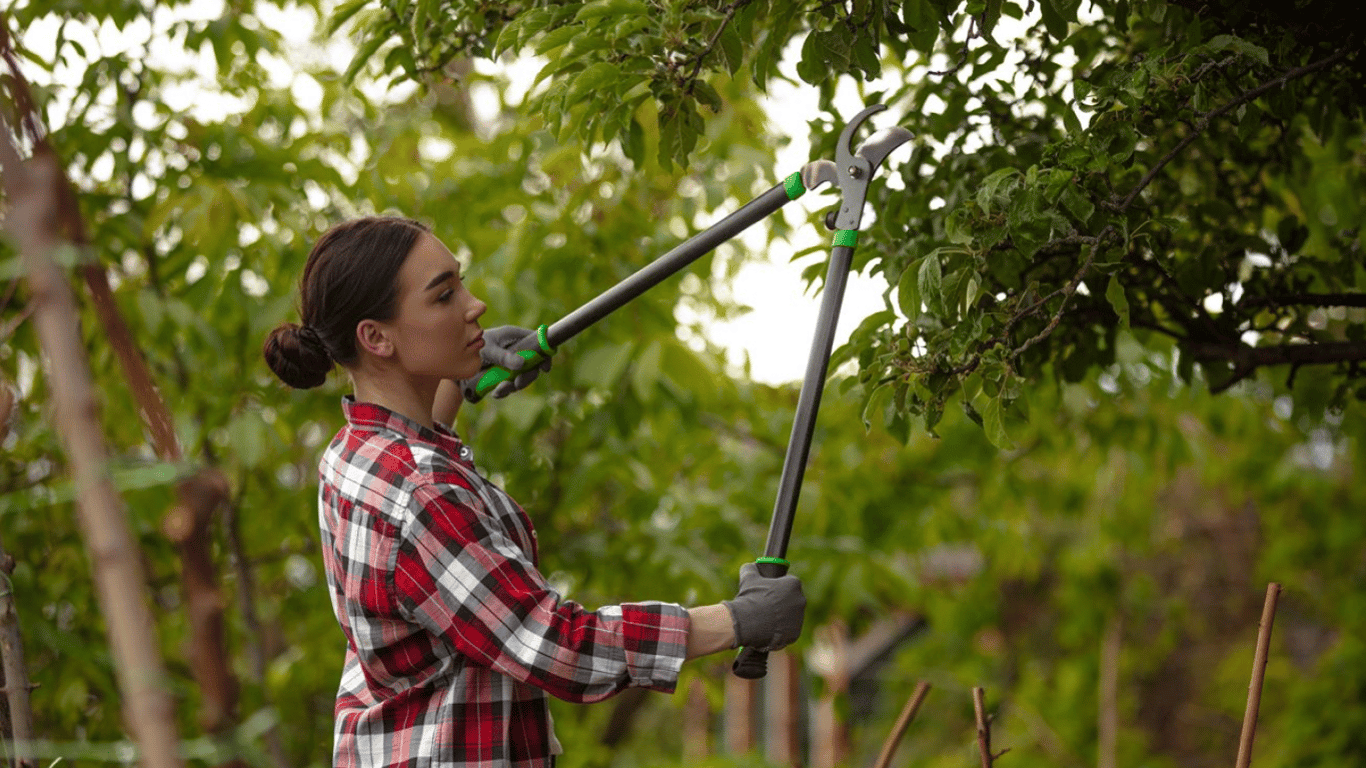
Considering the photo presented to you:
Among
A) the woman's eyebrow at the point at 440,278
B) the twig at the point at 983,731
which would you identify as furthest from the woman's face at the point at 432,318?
the twig at the point at 983,731

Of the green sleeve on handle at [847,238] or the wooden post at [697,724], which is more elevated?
the green sleeve on handle at [847,238]

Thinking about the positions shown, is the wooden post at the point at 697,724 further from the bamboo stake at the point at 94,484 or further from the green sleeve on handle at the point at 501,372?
the bamboo stake at the point at 94,484

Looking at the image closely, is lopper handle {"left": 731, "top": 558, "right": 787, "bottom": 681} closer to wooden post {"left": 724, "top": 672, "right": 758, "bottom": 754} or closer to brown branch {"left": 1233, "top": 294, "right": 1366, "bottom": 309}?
brown branch {"left": 1233, "top": 294, "right": 1366, "bottom": 309}

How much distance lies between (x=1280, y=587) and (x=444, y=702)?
1128 millimetres

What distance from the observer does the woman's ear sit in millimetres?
1690

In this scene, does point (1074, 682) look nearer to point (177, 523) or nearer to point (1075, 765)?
point (1075, 765)

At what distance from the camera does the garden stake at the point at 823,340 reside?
1.60 m

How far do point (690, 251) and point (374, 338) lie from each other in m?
0.45

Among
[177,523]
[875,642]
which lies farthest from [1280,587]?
[875,642]

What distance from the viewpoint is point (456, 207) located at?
3.39m

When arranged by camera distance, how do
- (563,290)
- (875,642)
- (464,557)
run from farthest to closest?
(875,642), (563,290), (464,557)

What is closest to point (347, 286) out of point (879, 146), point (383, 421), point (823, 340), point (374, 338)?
point (374, 338)

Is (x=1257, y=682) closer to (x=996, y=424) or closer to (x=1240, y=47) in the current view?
(x=996, y=424)

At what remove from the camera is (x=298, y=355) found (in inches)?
69.1
